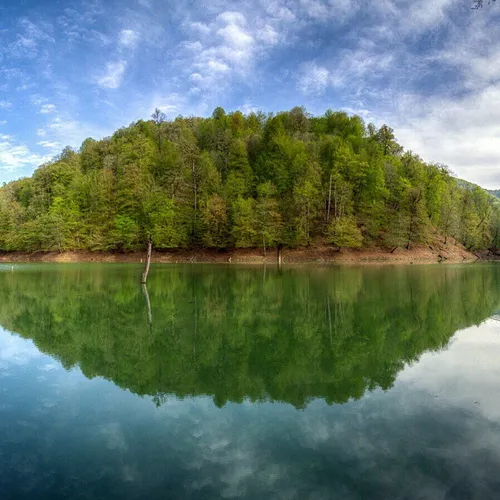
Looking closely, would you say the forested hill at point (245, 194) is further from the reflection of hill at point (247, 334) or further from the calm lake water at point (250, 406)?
the calm lake water at point (250, 406)

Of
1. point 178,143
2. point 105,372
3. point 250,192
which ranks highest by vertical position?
point 178,143

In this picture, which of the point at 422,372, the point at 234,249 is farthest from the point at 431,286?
the point at 234,249

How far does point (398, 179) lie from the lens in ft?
247

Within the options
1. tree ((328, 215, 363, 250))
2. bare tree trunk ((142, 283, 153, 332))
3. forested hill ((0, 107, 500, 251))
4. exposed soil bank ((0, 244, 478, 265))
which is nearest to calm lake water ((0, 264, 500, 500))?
bare tree trunk ((142, 283, 153, 332))

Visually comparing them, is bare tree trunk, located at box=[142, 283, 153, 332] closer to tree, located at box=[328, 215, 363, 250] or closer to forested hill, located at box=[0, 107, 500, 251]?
forested hill, located at box=[0, 107, 500, 251]

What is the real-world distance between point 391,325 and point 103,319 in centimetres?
1286

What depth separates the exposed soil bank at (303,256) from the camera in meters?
65.8

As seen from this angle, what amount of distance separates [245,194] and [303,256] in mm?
19152

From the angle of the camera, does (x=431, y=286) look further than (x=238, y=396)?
Yes

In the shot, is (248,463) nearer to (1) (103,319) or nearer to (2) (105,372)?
(2) (105,372)

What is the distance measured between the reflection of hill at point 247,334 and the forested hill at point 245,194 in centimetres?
4100

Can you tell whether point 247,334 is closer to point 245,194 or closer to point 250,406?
point 250,406

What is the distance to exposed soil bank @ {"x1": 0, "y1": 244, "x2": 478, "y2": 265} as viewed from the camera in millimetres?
65812

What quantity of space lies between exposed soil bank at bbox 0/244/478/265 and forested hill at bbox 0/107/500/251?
168 centimetres
